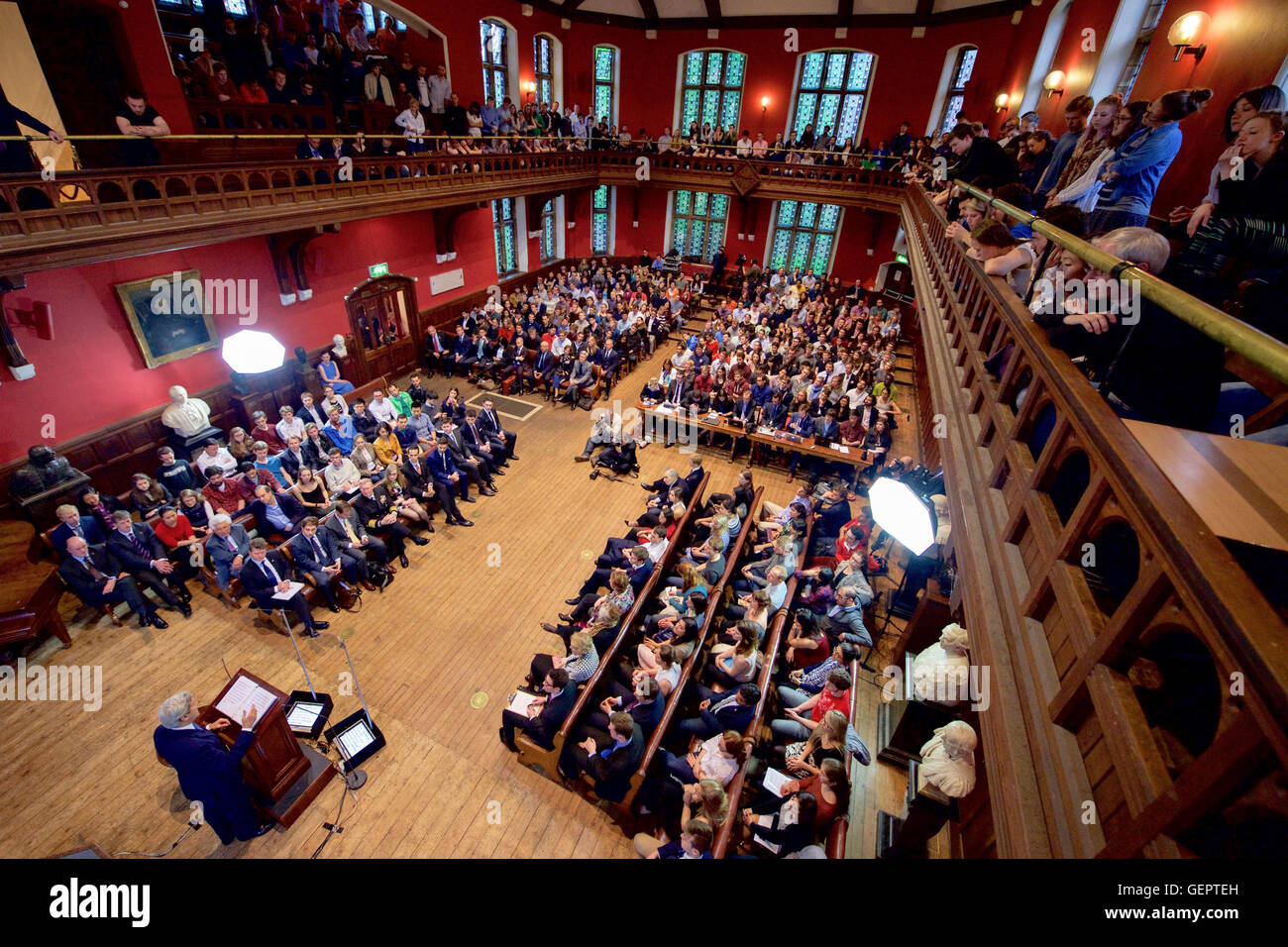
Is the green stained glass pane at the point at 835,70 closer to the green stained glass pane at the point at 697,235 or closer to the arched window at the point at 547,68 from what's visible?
the green stained glass pane at the point at 697,235

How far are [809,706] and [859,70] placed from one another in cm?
1855

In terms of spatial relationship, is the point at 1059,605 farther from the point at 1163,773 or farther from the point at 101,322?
the point at 101,322

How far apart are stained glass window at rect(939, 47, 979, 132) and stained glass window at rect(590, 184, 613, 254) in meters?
10.4

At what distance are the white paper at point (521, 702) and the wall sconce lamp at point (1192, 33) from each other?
7859mm

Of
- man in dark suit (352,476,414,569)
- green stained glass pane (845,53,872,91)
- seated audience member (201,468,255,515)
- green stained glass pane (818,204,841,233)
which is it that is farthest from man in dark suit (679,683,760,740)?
green stained glass pane (845,53,872,91)

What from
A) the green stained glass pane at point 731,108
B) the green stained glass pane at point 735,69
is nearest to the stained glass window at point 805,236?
the green stained glass pane at point 731,108

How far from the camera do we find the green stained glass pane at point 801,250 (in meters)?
17.6

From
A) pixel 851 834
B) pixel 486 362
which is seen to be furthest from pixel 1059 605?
pixel 486 362

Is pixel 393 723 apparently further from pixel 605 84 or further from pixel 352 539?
pixel 605 84

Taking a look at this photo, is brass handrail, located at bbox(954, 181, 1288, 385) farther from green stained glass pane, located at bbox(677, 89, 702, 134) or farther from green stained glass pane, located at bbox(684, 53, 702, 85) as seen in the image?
green stained glass pane, located at bbox(684, 53, 702, 85)

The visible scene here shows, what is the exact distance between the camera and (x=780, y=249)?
18016mm

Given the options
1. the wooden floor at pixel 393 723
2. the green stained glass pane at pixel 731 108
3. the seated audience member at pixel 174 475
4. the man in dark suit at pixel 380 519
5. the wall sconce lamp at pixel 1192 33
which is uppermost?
the green stained glass pane at pixel 731 108

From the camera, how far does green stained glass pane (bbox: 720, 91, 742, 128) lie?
1739 centimetres

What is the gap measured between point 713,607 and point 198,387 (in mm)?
8494
